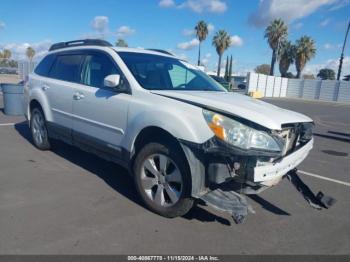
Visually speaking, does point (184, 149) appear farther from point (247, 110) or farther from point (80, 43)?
point (80, 43)

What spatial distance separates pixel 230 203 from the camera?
343cm

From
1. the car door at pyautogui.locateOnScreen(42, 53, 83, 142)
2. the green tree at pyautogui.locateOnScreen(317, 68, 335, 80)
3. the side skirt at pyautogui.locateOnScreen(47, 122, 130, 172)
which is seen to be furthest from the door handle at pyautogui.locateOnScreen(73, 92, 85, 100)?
the green tree at pyautogui.locateOnScreen(317, 68, 335, 80)

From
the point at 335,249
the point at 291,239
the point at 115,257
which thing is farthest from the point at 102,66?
the point at 335,249

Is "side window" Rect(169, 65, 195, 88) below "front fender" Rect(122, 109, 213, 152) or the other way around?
the other way around

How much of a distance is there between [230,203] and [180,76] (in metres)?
2.26

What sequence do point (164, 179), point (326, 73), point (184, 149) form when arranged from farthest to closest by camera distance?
Result: point (326, 73) → point (164, 179) → point (184, 149)

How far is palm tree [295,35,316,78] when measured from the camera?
5256 centimetres

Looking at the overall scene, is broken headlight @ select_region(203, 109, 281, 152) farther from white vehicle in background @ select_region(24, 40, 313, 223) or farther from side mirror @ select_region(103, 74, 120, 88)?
side mirror @ select_region(103, 74, 120, 88)

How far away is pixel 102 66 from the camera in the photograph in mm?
4820

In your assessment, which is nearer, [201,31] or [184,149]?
[184,149]

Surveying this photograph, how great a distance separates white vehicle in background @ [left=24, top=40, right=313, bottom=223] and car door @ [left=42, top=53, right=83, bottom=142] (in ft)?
0.06

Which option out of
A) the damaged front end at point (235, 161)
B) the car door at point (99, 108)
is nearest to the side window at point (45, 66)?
the car door at point (99, 108)

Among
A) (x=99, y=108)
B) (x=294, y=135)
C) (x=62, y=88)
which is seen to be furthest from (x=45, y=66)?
(x=294, y=135)

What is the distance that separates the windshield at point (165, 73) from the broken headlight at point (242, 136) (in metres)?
1.27
